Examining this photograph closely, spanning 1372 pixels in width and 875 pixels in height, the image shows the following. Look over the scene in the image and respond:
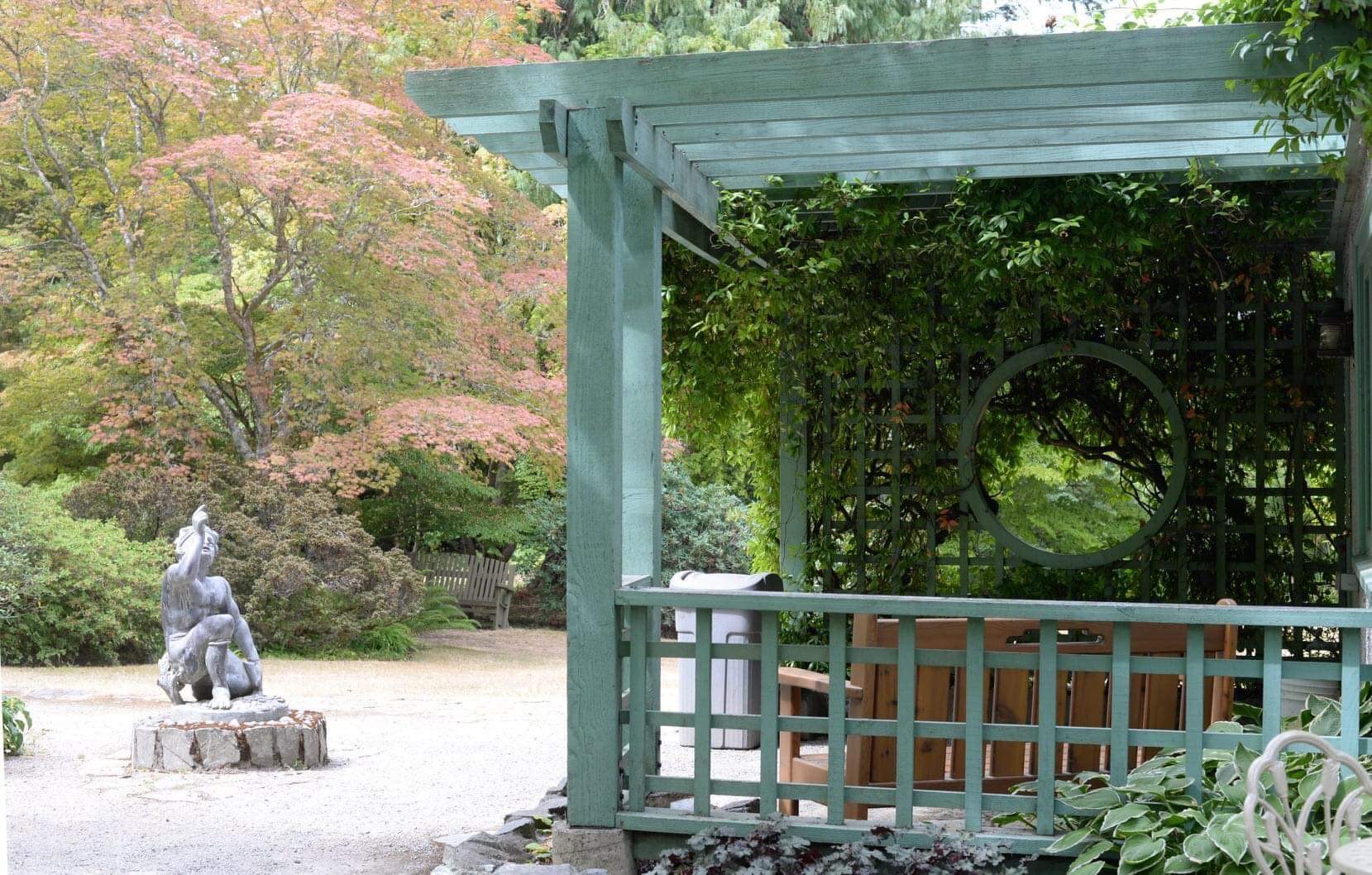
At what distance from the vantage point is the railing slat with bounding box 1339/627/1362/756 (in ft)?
11.5

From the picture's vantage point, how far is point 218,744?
266 inches

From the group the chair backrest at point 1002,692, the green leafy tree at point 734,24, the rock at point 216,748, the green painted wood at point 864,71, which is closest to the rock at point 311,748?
the rock at point 216,748

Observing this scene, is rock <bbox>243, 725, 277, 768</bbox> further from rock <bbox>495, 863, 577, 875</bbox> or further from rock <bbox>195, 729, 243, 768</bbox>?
rock <bbox>495, 863, 577, 875</bbox>

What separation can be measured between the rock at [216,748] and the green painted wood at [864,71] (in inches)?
158

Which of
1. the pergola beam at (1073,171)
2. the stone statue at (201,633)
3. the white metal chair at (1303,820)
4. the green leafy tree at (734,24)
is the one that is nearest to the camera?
the white metal chair at (1303,820)

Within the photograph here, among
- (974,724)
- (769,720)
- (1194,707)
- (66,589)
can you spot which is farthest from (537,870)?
(66,589)

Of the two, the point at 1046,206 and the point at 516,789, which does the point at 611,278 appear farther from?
the point at 516,789

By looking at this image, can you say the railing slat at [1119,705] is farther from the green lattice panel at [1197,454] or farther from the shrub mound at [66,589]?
the shrub mound at [66,589]

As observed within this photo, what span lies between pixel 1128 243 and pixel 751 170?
1.58 meters

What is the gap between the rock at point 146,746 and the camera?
6.81 meters

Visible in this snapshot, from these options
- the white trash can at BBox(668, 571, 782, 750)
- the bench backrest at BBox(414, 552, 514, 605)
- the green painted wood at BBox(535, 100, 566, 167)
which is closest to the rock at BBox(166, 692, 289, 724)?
the white trash can at BBox(668, 571, 782, 750)

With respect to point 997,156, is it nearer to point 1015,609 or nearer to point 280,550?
point 1015,609

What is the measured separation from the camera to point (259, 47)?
43.9 ft

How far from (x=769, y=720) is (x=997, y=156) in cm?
225
